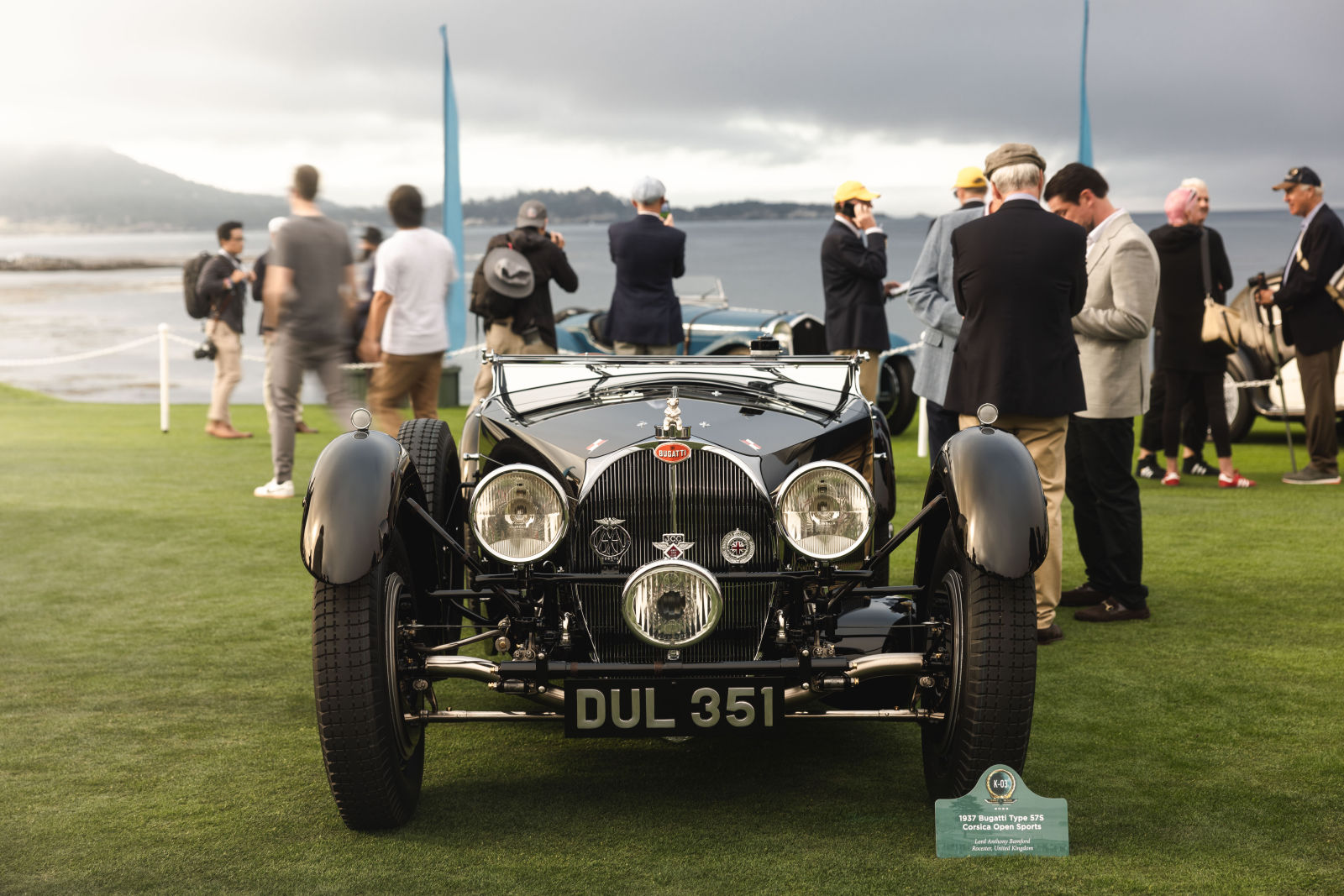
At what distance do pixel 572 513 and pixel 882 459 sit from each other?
1300mm

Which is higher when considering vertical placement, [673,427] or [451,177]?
[451,177]

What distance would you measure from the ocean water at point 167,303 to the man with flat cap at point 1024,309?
141 inches

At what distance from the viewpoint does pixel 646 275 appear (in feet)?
28.0

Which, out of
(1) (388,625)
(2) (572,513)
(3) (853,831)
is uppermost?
(2) (572,513)

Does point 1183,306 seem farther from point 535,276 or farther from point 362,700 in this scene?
point 362,700

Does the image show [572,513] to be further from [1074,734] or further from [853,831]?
[1074,734]

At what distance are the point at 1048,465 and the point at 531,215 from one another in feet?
17.2

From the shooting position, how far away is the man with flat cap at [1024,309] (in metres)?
4.76

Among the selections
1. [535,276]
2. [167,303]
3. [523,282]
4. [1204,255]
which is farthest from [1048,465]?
[167,303]

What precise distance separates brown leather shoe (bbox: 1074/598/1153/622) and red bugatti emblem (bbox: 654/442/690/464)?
8.89 ft

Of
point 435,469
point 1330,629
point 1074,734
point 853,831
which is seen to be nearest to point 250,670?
point 435,469

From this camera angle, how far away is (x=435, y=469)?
432cm

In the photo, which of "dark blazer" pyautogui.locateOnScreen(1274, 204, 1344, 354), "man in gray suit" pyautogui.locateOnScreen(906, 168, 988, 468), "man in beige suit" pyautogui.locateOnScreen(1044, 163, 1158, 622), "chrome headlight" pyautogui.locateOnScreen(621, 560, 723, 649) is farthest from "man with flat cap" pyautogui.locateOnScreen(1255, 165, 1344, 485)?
"chrome headlight" pyautogui.locateOnScreen(621, 560, 723, 649)

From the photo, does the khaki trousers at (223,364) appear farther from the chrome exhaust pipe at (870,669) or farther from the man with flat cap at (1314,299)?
the chrome exhaust pipe at (870,669)
